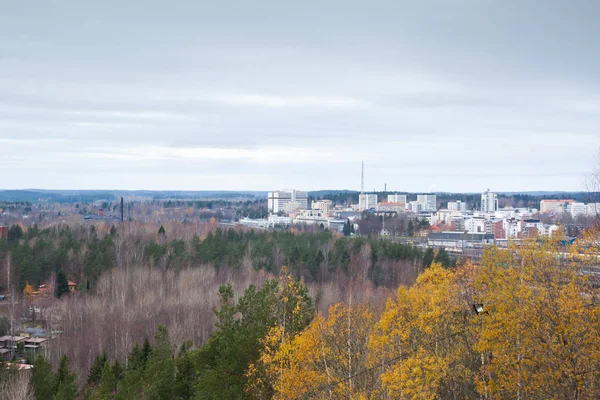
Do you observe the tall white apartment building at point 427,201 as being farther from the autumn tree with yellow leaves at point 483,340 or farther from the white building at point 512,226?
the autumn tree with yellow leaves at point 483,340

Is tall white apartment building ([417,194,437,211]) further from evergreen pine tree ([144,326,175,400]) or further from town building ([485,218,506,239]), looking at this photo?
evergreen pine tree ([144,326,175,400])

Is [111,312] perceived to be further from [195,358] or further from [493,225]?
[493,225]

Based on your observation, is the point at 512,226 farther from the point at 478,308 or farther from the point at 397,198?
the point at 397,198

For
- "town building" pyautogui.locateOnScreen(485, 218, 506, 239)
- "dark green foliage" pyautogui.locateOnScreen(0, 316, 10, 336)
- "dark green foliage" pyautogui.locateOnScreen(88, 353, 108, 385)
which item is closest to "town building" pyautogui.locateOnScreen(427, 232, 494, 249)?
"town building" pyautogui.locateOnScreen(485, 218, 506, 239)

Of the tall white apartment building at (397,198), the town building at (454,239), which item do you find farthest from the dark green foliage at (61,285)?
the tall white apartment building at (397,198)

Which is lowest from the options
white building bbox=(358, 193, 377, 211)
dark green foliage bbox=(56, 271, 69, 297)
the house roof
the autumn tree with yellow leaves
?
dark green foliage bbox=(56, 271, 69, 297)

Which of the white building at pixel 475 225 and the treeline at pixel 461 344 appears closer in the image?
the treeline at pixel 461 344
